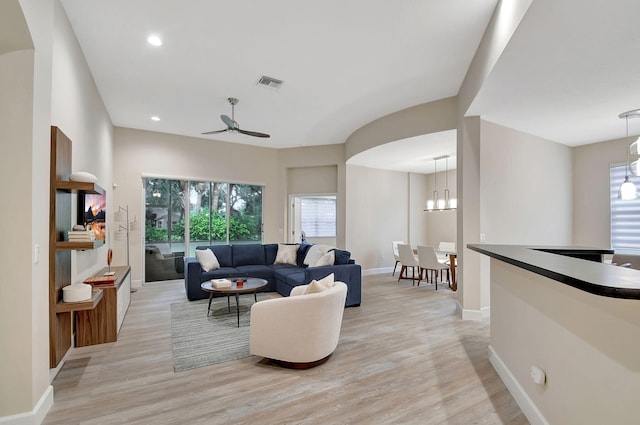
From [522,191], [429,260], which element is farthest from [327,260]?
[522,191]

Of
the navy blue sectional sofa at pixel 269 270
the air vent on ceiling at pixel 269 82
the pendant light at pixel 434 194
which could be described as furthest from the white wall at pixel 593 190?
the air vent on ceiling at pixel 269 82

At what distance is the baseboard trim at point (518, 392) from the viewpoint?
6.68ft

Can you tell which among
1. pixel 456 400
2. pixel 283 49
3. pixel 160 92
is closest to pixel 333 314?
pixel 456 400

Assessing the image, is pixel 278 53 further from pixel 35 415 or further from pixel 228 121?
pixel 35 415

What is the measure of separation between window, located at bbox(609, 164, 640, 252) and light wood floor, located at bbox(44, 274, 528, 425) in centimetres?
310

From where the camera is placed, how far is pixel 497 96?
138 inches

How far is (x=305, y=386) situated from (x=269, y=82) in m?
3.83

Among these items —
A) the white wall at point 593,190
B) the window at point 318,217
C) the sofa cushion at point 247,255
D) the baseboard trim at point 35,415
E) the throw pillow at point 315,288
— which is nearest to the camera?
the baseboard trim at point 35,415

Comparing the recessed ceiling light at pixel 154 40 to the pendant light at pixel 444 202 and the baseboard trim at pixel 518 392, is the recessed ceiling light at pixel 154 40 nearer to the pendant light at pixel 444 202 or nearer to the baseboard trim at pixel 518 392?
the baseboard trim at pixel 518 392

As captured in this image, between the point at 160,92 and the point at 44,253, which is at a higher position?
the point at 160,92

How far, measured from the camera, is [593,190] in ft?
17.1

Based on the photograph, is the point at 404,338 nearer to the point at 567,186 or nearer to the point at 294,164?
the point at 567,186

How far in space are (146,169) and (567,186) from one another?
27.0 feet

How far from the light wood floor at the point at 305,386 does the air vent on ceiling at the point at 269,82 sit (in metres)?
3.52
